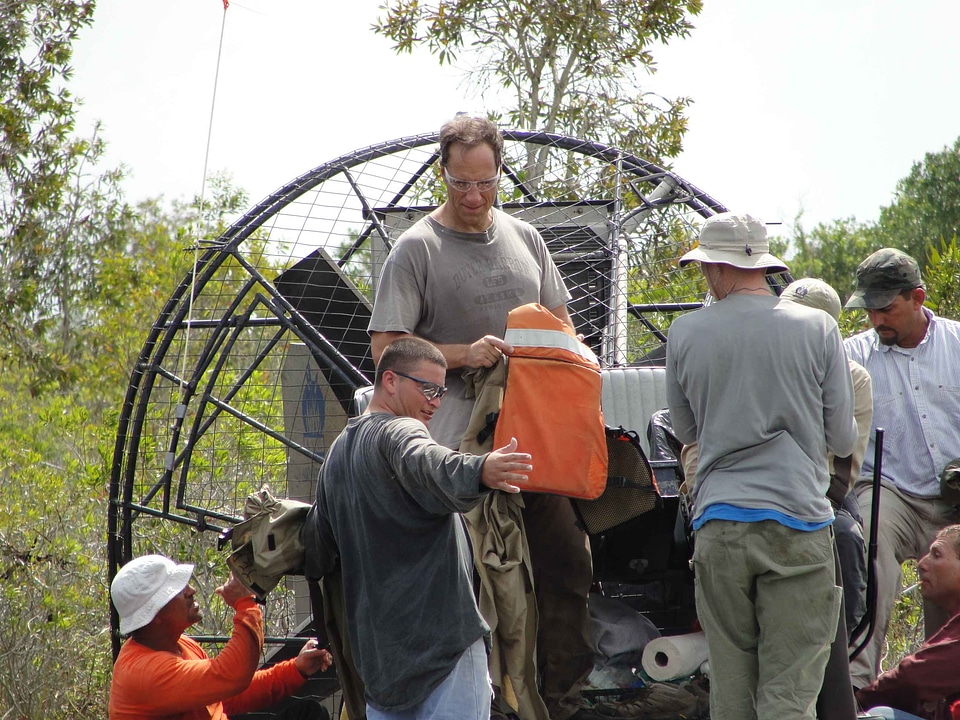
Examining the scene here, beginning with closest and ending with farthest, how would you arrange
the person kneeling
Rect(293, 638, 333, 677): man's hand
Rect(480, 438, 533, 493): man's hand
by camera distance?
Rect(480, 438, 533, 493): man's hand, the person kneeling, Rect(293, 638, 333, 677): man's hand

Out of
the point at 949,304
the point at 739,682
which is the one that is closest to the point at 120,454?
the point at 739,682

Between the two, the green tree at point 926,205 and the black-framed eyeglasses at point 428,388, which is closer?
the black-framed eyeglasses at point 428,388

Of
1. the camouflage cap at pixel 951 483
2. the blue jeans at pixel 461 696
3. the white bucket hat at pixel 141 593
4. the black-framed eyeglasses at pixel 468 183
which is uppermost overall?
the black-framed eyeglasses at pixel 468 183

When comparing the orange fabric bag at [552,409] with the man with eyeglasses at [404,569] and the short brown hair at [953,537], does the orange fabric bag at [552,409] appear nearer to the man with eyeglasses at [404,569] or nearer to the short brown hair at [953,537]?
the man with eyeglasses at [404,569]

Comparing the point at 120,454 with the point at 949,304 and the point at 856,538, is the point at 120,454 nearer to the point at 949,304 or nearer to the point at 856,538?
the point at 856,538

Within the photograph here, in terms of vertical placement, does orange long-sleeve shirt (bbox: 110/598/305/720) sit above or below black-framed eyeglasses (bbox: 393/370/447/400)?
below

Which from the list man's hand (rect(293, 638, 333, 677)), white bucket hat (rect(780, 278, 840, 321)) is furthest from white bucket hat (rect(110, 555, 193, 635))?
white bucket hat (rect(780, 278, 840, 321))

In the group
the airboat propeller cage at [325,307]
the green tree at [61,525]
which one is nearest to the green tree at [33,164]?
the green tree at [61,525]

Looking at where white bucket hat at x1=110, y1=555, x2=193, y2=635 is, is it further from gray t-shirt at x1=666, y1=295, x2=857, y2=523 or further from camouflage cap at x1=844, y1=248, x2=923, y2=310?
camouflage cap at x1=844, y1=248, x2=923, y2=310

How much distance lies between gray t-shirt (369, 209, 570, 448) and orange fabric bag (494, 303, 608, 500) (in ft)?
0.63

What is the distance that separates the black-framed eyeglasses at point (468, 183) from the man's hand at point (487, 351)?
50 centimetres

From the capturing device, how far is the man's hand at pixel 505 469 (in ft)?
7.65

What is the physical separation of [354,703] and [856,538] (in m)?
A: 1.65

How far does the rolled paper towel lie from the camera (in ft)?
11.6
